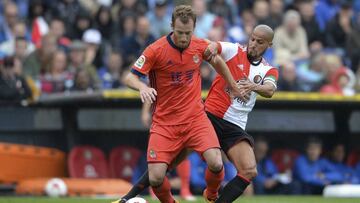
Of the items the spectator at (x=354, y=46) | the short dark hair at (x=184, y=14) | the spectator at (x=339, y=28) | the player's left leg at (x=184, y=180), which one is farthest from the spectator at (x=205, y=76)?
the short dark hair at (x=184, y=14)

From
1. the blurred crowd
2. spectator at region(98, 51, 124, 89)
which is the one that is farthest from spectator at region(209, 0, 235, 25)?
spectator at region(98, 51, 124, 89)

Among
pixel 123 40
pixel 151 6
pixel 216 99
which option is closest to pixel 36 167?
pixel 123 40

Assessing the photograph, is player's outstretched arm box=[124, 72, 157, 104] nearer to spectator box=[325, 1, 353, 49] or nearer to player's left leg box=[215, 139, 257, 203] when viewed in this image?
player's left leg box=[215, 139, 257, 203]

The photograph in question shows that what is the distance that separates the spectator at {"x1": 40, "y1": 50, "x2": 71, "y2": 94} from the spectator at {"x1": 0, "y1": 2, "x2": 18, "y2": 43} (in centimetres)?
116

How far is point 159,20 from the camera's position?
1994cm

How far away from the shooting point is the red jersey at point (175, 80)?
10961 millimetres

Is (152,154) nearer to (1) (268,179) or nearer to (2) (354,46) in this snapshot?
(1) (268,179)

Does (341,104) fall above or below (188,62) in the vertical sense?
below

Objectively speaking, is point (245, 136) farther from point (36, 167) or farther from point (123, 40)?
point (123, 40)

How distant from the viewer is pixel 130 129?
18000 mm

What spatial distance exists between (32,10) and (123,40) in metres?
1.78

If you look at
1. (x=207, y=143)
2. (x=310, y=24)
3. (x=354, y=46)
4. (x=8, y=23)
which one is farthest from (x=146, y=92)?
(x=310, y=24)

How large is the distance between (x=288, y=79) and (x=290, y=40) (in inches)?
85.9

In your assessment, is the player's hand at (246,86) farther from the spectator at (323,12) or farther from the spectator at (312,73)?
the spectator at (323,12)
